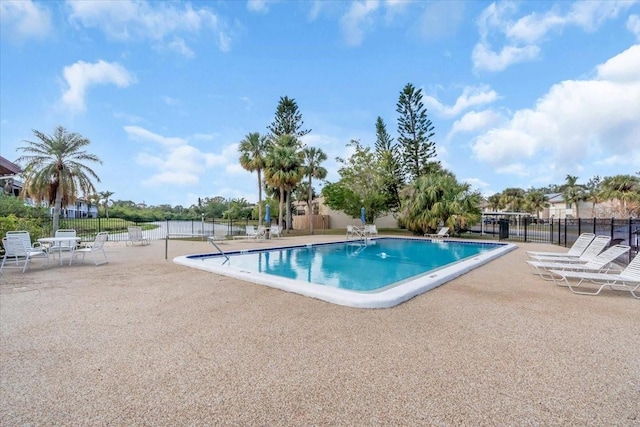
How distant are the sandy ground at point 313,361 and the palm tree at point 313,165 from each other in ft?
58.1

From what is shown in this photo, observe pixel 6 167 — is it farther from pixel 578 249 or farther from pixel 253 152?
pixel 253 152

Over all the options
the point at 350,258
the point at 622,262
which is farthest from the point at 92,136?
the point at 622,262

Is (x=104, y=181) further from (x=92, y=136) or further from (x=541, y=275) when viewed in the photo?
(x=541, y=275)

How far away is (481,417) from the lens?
184 centimetres

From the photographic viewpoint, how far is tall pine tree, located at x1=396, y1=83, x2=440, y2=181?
25297mm

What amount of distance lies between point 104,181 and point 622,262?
19.0 metres

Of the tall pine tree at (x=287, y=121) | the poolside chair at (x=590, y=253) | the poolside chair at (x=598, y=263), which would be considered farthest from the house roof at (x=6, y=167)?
the tall pine tree at (x=287, y=121)

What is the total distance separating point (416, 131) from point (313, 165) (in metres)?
9.62

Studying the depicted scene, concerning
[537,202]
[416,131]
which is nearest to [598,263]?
[416,131]

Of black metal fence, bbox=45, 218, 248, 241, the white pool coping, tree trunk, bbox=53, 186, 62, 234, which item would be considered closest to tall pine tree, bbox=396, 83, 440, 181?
black metal fence, bbox=45, 218, 248, 241

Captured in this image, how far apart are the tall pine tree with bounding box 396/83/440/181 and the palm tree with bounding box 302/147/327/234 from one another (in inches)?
315

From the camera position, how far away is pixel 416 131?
25.5 metres

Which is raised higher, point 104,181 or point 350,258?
point 104,181

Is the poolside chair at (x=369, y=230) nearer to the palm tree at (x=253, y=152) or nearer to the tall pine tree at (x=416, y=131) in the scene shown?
the palm tree at (x=253, y=152)
